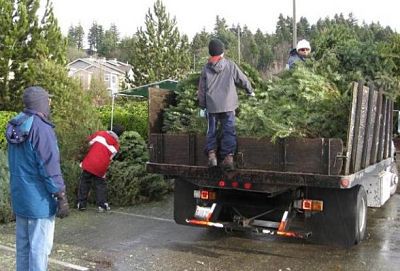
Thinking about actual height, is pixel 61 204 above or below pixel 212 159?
below

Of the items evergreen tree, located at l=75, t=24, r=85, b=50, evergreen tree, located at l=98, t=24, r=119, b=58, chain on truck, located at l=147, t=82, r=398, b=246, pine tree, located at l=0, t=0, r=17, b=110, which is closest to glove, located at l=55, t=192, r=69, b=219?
chain on truck, located at l=147, t=82, r=398, b=246

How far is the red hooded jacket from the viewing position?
8.41m

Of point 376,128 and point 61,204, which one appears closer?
point 61,204

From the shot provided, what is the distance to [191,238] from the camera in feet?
22.4

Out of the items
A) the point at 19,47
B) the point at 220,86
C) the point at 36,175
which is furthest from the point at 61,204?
the point at 19,47

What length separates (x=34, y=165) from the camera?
13.9 ft

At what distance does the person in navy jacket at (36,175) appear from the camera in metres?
4.19

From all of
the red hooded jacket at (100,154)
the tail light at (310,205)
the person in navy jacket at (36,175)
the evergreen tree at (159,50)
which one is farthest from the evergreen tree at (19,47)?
the evergreen tree at (159,50)

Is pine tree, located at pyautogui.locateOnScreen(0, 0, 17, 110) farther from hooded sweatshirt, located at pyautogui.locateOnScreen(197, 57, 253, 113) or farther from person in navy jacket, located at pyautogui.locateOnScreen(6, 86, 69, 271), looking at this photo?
person in navy jacket, located at pyautogui.locateOnScreen(6, 86, 69, 271)

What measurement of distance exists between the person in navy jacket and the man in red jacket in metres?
4.04

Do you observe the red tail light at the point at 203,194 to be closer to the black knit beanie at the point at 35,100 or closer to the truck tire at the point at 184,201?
the truck tire at the point at 184,201

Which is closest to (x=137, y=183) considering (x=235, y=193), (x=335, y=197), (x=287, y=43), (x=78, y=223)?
(x=78, y=223)

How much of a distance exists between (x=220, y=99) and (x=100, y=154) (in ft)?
10.6

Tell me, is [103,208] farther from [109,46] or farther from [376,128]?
[109,46]
